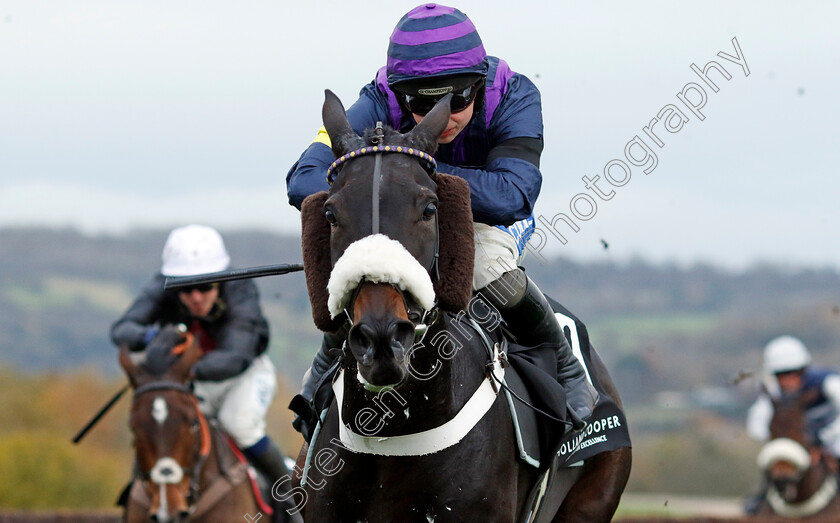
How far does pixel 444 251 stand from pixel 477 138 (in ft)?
3.67

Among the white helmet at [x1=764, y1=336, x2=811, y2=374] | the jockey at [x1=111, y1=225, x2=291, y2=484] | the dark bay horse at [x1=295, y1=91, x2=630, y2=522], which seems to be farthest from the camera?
the white helmet at [x1=764, y1=336, x2=811, y2=374]

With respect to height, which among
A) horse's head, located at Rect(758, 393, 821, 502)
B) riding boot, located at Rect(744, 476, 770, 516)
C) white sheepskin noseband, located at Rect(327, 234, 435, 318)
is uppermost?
white sheepskin noseband, located at Rect(327, 234, 435, 318)

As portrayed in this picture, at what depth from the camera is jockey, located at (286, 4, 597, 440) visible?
4910 mm

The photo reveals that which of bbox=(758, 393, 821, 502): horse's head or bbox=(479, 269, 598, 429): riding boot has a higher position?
bbox=(479, 269, 598, 429): riding boot

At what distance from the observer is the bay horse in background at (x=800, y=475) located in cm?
1340

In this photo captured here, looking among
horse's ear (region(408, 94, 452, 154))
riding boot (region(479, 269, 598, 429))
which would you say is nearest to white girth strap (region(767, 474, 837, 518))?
riding boot (region(479, 269, 598, 429))

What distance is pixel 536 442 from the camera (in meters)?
5.13

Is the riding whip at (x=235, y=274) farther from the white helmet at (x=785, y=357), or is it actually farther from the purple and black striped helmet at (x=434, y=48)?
the white helmet at (x=785, y=357)

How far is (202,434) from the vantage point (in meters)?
9.33

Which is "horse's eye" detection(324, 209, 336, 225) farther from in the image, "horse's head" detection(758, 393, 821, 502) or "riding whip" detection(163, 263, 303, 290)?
"horse's head" detection(758, 393, 821, 502)

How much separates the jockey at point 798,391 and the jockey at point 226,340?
6.56 m

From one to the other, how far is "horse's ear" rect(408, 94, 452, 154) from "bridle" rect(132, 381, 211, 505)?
5.12 m

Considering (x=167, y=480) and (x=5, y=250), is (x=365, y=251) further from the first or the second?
(x=5, y=250)

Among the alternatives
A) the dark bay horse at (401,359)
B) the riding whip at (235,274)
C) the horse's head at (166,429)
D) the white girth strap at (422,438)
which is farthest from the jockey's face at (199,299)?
the white girth strap at (422,438)
